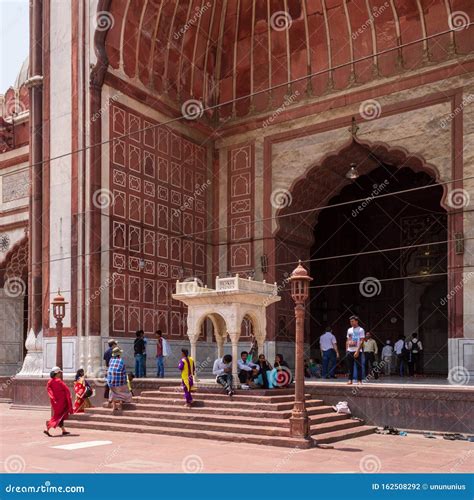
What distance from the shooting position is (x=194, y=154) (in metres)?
17.5

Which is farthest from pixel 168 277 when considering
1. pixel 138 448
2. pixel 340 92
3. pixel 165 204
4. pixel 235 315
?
pixel 138 448

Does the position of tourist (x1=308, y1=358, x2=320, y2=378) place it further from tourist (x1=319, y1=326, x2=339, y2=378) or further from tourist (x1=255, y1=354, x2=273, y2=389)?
tourist (x1=255, y1=354, x2=273, y2=389)

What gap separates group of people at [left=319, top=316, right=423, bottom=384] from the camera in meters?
11.9

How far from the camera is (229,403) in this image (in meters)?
11.0

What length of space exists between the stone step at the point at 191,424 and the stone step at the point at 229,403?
1.61 ft

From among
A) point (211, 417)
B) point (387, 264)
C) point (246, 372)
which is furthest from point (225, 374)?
point (387, 264)

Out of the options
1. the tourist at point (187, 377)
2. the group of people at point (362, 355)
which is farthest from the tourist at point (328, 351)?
the tourist at point (187, 377)

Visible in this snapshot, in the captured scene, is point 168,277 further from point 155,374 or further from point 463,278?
point 463,278

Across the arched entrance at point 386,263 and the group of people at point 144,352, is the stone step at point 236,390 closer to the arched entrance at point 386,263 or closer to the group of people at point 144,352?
the group of people at point 144,352

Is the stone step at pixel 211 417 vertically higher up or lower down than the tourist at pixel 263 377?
lower down

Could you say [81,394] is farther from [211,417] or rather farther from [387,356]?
[387,356]

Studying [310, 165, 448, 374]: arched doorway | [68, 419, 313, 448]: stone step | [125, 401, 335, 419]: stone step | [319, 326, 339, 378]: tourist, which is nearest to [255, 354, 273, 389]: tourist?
[125, 401, 335, 419]: stone step

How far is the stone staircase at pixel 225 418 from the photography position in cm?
973

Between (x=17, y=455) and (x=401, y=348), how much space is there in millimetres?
11504
